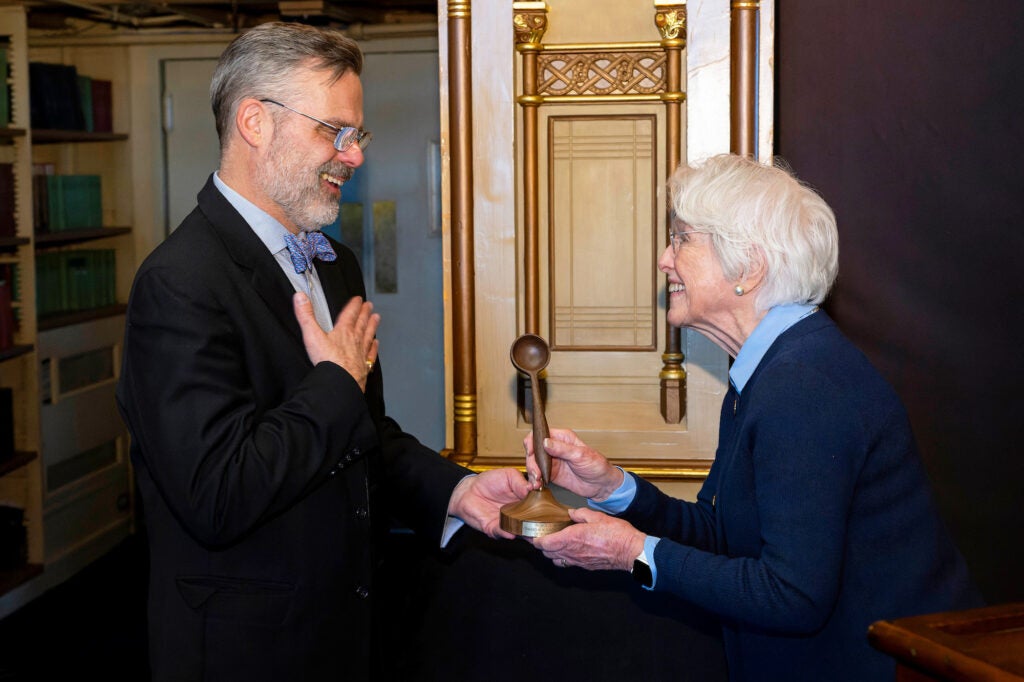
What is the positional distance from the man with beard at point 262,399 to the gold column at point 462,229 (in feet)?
2.35

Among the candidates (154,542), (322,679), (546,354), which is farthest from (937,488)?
(154,542)

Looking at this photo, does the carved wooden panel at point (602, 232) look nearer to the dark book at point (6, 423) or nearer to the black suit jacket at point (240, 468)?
the black suit jacket at point (240, 468)

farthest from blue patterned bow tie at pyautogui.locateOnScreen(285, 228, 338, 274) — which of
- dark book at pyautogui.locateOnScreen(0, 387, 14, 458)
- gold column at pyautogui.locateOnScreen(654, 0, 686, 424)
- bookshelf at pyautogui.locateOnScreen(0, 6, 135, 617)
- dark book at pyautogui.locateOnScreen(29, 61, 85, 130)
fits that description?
dark book at pyautogui.locateOnScreen(29, 61, 85, 130)

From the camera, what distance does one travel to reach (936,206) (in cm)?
252

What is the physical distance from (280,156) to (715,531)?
3.13 feet

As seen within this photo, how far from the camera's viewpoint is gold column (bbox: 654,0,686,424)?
8.25 ft

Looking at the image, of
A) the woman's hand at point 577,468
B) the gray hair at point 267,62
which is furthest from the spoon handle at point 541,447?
the gray hair at point 267,62

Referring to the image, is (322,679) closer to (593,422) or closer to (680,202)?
(680,202)

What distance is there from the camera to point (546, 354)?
190 centimetres

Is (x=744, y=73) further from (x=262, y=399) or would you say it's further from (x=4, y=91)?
(x=4, y=91)

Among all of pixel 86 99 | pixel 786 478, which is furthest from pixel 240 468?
pixel 86 99

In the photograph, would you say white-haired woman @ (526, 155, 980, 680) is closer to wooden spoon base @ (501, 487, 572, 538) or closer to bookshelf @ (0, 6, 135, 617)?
wooden spoon base @ (501, 487, 572, 538)


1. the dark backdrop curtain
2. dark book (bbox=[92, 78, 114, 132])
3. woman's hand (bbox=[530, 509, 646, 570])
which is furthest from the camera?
dark book (bbox=[92, 78, 114, 132])

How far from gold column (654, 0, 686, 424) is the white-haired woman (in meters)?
0.84
